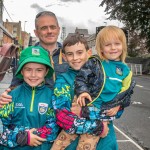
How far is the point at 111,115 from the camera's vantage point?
7.97ft

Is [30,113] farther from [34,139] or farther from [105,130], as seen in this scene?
[105,130]

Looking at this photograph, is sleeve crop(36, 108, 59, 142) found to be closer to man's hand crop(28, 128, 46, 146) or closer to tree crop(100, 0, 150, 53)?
man's hand crop(28, 128, 46, 146)

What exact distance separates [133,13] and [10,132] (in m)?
31.4

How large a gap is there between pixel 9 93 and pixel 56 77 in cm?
38

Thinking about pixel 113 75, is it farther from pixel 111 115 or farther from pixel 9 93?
pixel 9 93

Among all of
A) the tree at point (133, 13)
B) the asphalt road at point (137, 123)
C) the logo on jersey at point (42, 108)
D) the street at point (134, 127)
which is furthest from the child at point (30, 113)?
the tree at point (133, 13)

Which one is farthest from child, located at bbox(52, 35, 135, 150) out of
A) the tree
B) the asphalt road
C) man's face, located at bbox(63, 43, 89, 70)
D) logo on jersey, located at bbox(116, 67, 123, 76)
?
the tree

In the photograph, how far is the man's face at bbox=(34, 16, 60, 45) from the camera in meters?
2.83

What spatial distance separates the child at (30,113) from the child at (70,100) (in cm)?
9

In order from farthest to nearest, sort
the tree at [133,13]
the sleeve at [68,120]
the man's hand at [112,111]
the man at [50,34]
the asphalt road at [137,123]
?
the tree at [133,13] < the asphalt road at [137,123] < the man at [50,34] < the man's hand at [112,111] < the sleeve at [68,120]

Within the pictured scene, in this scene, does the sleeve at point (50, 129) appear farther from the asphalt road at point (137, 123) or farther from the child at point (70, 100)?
the asphalt road at point (137, 123)

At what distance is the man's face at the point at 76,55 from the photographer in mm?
2461

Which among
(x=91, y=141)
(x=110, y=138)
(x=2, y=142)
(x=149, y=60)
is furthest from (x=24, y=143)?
(x=149, y=60)

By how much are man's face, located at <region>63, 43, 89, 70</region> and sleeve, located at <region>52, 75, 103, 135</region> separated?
9.1 inches
